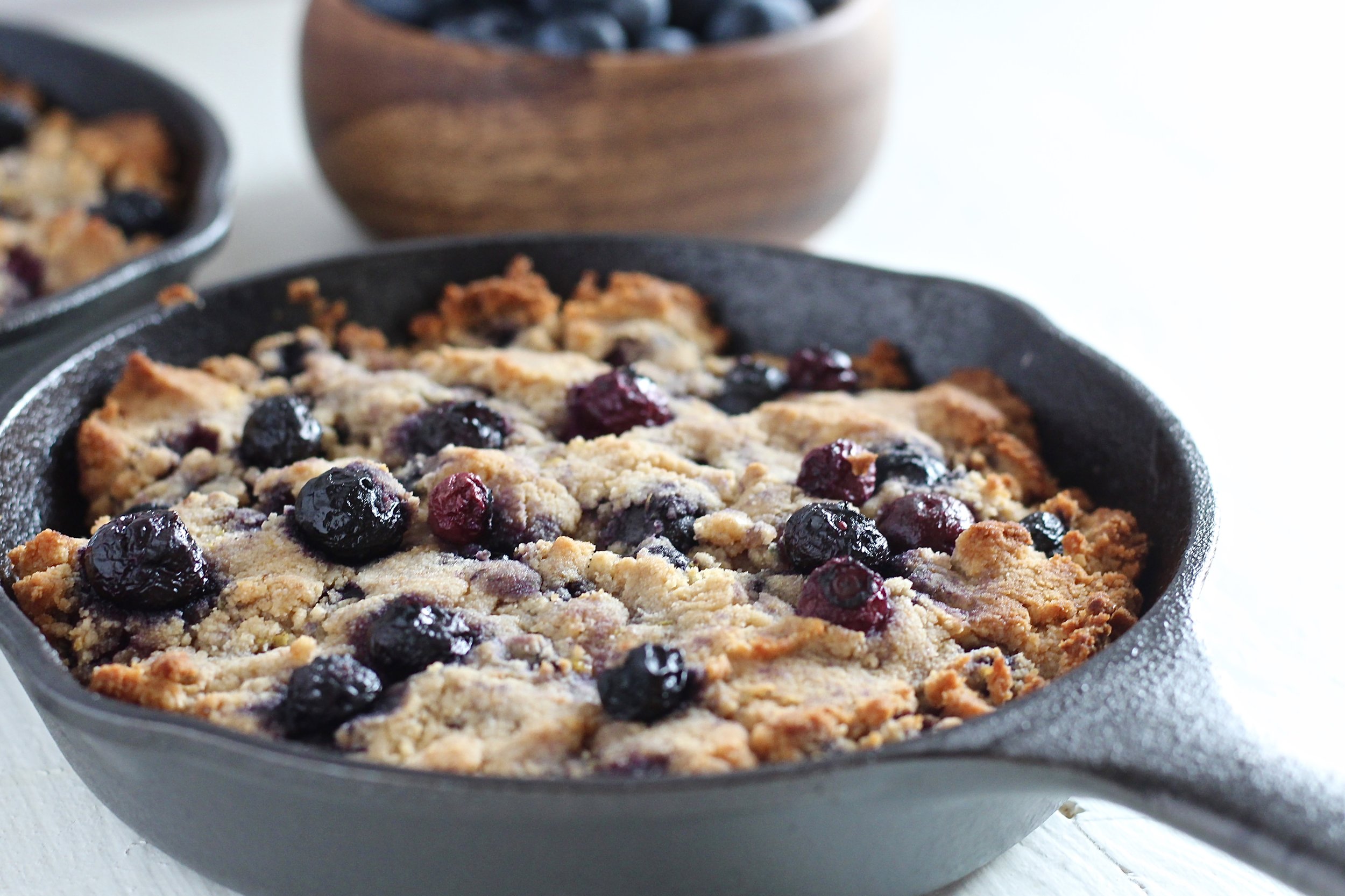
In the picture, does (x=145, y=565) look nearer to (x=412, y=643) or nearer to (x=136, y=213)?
(x=412, y=643)

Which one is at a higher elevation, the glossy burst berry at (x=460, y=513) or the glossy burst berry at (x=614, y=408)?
the glossy burst berry at (x=614, y=408)

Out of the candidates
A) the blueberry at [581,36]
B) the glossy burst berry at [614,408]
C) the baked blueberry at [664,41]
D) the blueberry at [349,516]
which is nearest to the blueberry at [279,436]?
the blueberry at [349,516]

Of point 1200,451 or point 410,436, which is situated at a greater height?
point 1200,451

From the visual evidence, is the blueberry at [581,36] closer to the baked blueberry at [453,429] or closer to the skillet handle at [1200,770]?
the baked blueberry at [453,429]

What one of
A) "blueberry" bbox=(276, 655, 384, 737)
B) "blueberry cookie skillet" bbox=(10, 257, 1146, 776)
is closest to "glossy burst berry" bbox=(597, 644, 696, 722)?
"blueberry cookie skillet" bbox=(10, 257, 1146, 776)

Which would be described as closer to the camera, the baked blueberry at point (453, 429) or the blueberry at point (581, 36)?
the baked blueberry at point (453, 429)

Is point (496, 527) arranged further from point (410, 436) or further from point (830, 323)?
point (830, 323)

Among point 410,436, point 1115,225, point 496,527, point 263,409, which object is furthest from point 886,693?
point 1115,225

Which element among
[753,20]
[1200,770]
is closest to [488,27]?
[753,20]
